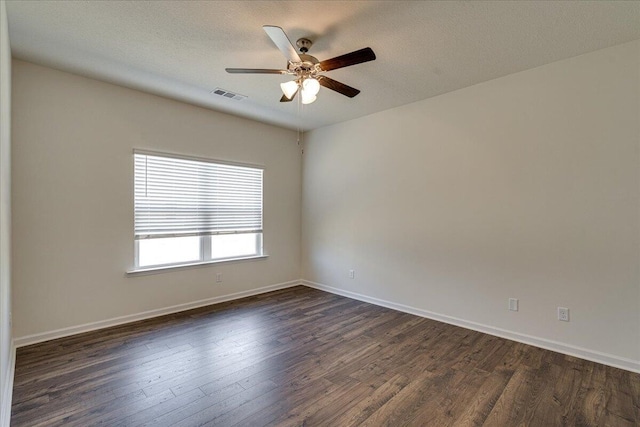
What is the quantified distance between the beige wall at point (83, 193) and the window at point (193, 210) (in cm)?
15

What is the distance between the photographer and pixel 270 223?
16.6 feet

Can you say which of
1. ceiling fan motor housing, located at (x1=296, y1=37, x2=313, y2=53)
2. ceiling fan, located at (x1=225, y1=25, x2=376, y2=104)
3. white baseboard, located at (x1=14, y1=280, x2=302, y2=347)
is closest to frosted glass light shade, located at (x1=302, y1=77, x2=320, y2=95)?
ceiling fan, located at (x1=225, y1=25, x2=376, y2=104)

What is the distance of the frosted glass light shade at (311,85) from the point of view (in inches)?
94.7

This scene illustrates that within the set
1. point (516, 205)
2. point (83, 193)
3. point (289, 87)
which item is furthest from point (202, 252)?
point (516, 205)

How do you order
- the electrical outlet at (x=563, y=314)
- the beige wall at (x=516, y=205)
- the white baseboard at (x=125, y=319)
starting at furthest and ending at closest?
the white baseboard at (x=125, y=319) < the electrical outlet at (x=563, y=314) < the beige wall at (x=516, y=205)

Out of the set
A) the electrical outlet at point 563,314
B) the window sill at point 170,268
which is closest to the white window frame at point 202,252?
the window sill at point 170,268

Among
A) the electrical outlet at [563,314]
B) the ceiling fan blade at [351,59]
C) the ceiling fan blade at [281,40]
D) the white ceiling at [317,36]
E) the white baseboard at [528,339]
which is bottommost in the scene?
the white baseboard at [528,339]

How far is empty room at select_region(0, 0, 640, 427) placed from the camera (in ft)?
7.15

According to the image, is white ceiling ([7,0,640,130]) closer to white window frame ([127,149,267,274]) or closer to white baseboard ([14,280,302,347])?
white window frame ([127,149,267,274])

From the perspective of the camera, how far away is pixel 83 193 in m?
3.26

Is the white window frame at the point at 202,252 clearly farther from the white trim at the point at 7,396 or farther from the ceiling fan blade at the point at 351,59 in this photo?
the ceiling fan blade at the point at 351,59

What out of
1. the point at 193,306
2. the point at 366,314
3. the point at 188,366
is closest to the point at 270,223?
the point at 193,306

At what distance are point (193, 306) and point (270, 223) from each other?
66.9 inches

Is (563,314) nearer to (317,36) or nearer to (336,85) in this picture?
(336,85)
